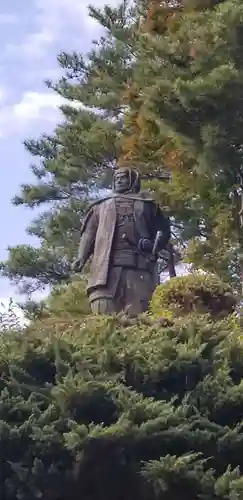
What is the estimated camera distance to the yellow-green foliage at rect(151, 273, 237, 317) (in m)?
8.96

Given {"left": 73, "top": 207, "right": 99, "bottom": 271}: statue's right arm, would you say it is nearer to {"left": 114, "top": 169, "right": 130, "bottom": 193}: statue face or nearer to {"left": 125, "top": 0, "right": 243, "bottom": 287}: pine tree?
{"left": 114, "top": 169, "right": 130, "bottom": 193}: statue face

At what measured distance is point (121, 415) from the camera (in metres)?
5.89

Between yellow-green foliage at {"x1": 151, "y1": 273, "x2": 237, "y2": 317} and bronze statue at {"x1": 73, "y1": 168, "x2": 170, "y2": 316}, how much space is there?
38cm

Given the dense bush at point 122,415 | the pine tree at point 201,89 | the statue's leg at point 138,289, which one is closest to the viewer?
the dense bush at point 122,415

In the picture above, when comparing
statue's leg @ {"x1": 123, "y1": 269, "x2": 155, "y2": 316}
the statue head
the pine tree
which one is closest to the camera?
statue's leg @ {"x1": 123, "y1": 269, "x2": 155, "y2": 316}

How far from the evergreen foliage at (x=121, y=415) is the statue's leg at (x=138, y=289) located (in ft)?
8.83

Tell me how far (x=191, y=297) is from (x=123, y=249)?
3.28 feet

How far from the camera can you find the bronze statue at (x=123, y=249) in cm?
951

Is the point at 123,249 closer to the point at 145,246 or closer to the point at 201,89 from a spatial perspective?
the point at 145,246

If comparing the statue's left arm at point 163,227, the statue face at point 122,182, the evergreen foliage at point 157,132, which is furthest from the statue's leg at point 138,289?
the evergreen foliage at point 157,132

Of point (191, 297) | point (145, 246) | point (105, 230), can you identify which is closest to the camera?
point (191, 297)

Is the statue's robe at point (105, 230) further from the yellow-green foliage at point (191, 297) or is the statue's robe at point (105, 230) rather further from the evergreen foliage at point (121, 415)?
the evergreen foliage at point (121, 415)

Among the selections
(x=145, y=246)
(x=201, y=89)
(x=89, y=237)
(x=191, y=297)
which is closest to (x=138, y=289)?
(x=145, y=246)

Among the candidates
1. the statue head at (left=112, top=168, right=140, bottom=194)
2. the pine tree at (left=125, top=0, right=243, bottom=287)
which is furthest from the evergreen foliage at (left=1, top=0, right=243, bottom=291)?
the statue head at (left=112, top=168, right=140, bottom=194)
